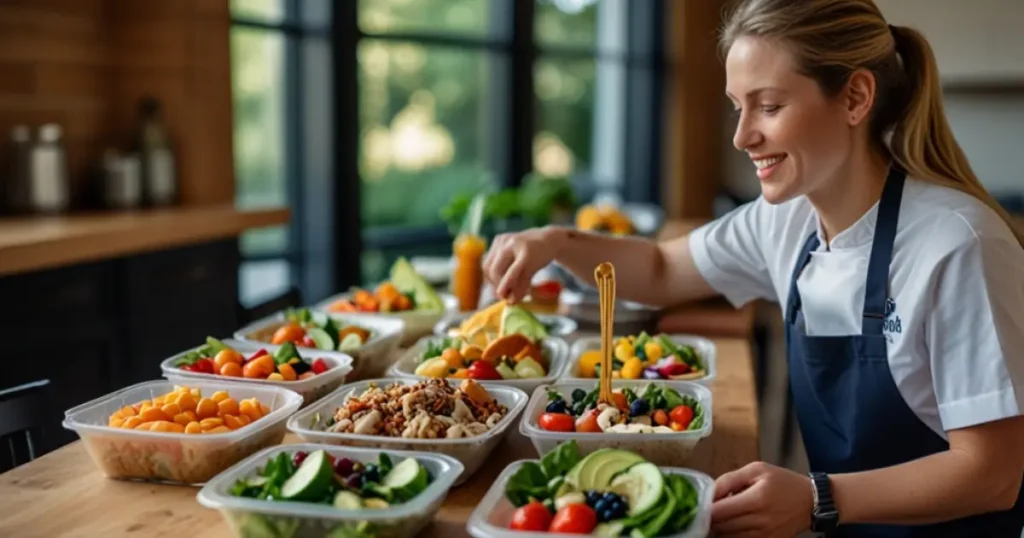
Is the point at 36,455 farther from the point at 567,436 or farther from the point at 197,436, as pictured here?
the point at 567,436

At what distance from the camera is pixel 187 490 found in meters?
1.35

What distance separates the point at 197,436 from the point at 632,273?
1039 millimetres

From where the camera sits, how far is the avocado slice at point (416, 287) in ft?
7.70

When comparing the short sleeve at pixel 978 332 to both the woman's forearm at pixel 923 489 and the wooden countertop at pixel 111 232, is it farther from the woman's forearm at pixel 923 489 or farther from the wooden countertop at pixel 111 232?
the wooden countertop at pixel 111 232

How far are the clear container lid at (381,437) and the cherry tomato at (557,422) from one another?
0.17 feet

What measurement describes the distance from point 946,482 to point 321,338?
1038mm

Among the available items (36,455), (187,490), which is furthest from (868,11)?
(36,455)

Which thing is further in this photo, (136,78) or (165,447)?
(136,78)

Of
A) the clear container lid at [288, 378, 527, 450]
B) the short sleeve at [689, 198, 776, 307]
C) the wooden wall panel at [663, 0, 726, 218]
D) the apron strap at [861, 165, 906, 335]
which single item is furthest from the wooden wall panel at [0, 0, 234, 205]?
the wooden wall panel at [663, 0, 726, 218]

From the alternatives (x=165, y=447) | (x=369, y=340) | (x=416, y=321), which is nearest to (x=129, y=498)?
(x=165, y=447)

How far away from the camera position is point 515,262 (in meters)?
1.90

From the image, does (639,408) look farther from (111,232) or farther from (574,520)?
(111,232)

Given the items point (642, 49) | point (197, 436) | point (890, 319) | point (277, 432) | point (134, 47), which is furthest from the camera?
point (642, 49)

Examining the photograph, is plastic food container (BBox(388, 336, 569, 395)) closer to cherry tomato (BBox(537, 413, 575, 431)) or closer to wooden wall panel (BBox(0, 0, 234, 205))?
cherry tomato (BBox(537, 413, 575, 431))
